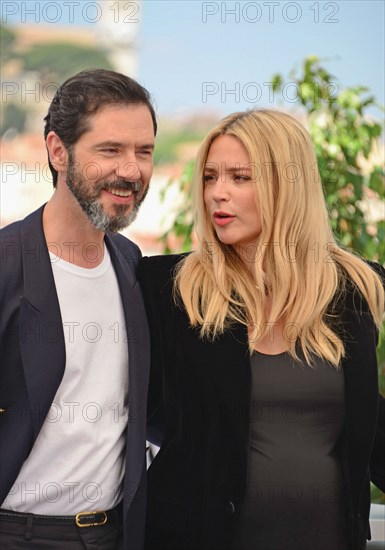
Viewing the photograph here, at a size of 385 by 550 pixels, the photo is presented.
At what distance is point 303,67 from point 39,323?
1.74 m

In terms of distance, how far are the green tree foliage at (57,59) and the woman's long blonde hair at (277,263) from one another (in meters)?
6.73

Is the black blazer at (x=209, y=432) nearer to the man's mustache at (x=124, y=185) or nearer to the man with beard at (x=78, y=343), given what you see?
the man with beard at (x=78, y=343)

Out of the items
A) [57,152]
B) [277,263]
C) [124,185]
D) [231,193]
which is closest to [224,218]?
[231,193]

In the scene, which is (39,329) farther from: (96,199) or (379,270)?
(379,270)

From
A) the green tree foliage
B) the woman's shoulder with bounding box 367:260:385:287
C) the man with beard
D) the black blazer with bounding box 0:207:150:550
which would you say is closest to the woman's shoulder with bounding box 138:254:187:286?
the man with beard

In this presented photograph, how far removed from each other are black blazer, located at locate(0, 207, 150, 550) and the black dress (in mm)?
236

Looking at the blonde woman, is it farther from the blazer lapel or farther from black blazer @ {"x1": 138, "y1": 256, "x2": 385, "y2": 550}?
the blazer lapel

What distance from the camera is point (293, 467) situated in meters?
1.83

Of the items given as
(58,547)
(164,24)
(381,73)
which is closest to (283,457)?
(58,547)

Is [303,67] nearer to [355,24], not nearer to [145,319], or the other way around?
[145,319]

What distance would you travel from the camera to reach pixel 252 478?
1819mm

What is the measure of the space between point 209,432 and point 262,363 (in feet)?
0.60

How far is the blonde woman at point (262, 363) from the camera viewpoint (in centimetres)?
183

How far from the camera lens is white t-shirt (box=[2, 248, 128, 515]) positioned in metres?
1.66
